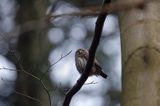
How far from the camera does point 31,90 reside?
4.38 m

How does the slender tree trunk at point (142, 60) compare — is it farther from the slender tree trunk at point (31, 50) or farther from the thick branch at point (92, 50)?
the slender tree trunk at point (31, 50)

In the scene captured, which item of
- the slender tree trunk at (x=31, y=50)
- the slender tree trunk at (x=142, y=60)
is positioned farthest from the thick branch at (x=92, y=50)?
the slender tree trunk at (x=31, y=50)

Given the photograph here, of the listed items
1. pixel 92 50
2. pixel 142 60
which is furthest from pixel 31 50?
pixel 92 50

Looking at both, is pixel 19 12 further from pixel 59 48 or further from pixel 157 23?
pixel 157 23

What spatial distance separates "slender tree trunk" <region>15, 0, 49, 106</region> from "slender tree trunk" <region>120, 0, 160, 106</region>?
2.58 metres

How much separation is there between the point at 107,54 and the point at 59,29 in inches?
32.4

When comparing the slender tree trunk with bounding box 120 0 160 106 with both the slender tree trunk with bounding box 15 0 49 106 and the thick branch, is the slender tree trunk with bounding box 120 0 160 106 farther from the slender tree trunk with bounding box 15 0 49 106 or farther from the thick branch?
the slender tree trunk with bounding box 15 0 49 106

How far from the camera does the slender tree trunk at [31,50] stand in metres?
A: 4.42

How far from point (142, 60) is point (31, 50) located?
3330 mm

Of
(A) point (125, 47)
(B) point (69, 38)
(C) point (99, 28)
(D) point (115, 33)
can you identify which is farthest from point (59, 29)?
(C) point (99, 28)

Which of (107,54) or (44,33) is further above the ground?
(44,33)

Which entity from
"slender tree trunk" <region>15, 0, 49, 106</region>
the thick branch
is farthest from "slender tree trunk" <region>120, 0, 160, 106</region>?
"slender tree trunk" <region>15, 0, 49, 106</region>

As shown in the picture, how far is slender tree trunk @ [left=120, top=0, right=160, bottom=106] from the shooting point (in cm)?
158

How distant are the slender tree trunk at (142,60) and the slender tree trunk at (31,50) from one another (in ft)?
8.45
